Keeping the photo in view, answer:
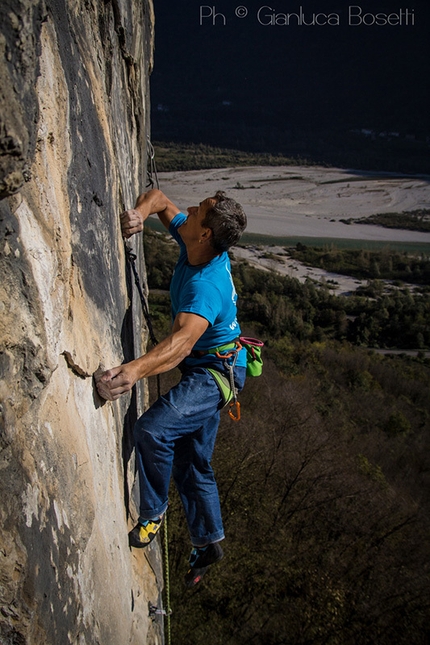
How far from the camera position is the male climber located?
258 cm

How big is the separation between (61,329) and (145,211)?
5.63ft

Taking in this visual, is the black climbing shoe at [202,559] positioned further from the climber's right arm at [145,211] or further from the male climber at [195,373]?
the climber's right arm at [145,211]

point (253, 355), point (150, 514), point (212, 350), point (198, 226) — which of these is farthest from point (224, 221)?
point (150, 514)

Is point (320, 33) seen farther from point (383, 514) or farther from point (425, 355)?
point (383, 514)

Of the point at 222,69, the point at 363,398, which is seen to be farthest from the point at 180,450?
the point at 222,69

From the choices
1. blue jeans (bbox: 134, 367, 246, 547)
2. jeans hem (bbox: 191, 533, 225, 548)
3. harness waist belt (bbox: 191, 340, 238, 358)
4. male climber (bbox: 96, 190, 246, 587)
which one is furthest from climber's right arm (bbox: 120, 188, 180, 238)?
jeans hem (bbox: 191, 533, 225, 548)

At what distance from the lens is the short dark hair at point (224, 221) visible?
2.74 metres

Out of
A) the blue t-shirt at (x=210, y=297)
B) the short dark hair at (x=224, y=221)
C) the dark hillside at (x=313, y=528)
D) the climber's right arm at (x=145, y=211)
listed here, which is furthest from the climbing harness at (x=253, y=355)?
the dark hillside at (x=313, y=528)

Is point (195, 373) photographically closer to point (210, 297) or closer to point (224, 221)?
point (210, 297)

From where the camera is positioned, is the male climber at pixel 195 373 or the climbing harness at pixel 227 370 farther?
the climbing harness at pixel 227 370

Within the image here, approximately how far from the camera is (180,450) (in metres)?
3.18

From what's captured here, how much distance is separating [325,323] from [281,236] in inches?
766

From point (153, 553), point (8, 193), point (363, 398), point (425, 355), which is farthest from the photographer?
point (425, 355)

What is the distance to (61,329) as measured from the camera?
1.85m
